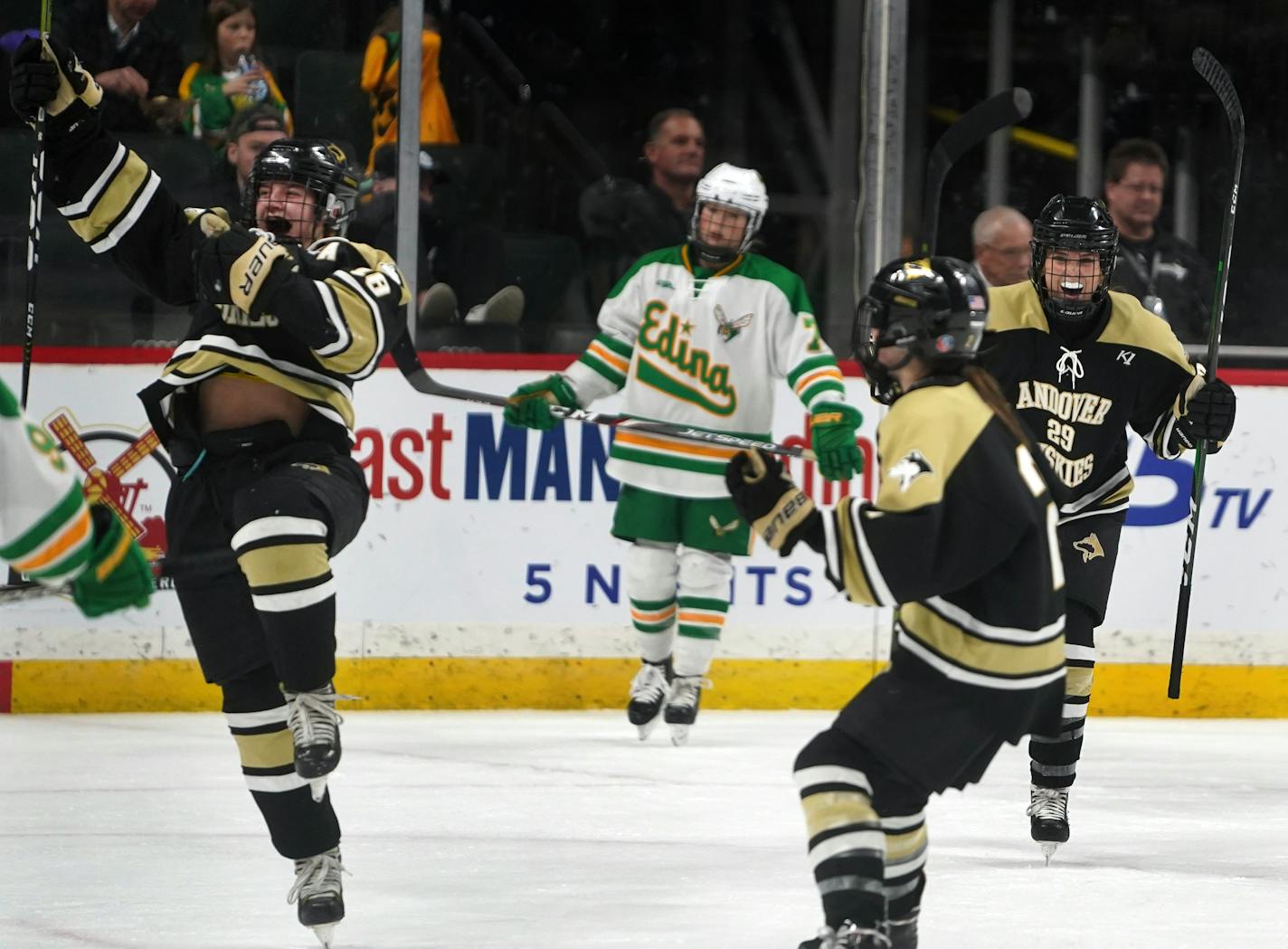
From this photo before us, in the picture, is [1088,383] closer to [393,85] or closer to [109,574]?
[109,574]

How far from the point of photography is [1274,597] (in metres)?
5.86

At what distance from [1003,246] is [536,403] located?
55.1 inches

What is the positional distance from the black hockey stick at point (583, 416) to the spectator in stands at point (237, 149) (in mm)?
585

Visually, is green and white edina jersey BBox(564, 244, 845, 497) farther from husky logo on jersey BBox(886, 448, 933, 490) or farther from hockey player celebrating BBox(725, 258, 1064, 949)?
husky logo on jersey BBox(886, 448, 933, 490)

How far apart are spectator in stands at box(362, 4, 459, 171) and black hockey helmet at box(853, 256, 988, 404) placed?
3128 mm

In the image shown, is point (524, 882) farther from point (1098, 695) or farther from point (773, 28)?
point (773, 28)

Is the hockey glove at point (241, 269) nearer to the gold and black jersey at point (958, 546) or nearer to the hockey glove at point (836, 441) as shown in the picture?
the gold and black jersey at point (958, 546)

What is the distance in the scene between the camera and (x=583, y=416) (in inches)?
198

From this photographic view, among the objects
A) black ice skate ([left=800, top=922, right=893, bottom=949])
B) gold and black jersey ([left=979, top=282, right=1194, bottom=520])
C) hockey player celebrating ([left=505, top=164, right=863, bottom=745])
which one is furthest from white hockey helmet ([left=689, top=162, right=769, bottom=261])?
black ice skate ([left=800, top=922, right=893, bottom=949])

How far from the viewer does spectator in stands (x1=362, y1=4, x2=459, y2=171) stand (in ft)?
18.8

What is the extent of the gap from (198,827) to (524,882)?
0.77m

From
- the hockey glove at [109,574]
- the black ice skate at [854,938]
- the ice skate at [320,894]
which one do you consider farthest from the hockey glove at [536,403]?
the hockey glove at [109,574]

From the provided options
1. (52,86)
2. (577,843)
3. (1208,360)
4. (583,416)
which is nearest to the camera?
(52,86)

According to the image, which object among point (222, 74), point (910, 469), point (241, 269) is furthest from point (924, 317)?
point (222, 74)
